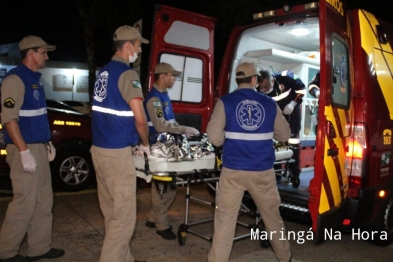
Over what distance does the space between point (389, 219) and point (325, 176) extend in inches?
50.8

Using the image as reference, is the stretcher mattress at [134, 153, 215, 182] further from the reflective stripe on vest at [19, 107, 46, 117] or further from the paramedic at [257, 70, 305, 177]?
the paramedic at [257, 70, 305, 177]

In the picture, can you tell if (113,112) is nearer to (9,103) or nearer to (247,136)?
(9,103)

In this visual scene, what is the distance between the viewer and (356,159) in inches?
141

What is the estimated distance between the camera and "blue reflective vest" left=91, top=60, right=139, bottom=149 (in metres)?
2.94

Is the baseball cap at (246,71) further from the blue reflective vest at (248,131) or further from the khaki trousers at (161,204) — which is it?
the khaki trousers at (161,204)

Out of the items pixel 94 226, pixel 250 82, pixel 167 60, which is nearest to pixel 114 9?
pixel 167 60

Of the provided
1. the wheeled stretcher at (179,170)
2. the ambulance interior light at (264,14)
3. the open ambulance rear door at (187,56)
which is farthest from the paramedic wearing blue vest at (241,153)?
the open ambulance rear door at (187,56)

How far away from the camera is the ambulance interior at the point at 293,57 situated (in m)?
4.40

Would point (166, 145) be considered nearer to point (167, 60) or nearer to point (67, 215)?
point (167, 60)

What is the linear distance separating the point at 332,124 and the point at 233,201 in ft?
3.41

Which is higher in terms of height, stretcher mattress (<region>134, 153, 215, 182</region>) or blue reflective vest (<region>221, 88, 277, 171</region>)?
blue reflective vest (<region>221, 88, 277, 171</region>)

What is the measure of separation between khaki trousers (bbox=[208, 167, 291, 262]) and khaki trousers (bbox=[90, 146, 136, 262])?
2.30 feet

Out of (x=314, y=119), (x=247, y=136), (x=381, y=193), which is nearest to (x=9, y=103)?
(x=247, y=136)

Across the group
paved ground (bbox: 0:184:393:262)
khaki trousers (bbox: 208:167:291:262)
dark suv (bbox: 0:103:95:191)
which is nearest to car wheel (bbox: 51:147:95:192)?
dark suv (bbox: 0:103:95:191)
